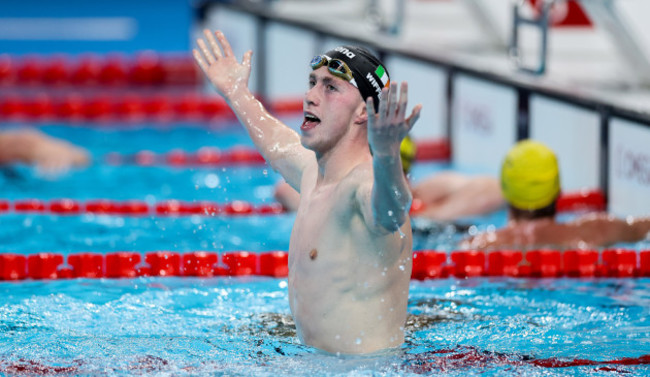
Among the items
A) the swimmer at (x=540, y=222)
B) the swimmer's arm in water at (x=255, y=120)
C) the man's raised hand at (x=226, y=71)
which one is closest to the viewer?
the swimmer's arm in water at (x=255, y=120)

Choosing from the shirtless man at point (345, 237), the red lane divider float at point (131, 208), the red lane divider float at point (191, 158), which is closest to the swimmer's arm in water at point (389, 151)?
the shirtless man at point (345, 237)

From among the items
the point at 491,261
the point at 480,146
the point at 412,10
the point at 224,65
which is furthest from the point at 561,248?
the point at 412,10

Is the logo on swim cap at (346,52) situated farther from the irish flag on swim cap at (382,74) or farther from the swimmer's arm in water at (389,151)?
the swimmer's arm in water at (389,151)

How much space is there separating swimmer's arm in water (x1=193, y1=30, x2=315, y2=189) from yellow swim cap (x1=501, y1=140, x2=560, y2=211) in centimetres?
151

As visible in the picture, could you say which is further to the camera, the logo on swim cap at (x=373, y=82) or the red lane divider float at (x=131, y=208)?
the red lane divider float at (x=131, y=208)

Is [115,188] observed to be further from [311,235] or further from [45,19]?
[45,19]

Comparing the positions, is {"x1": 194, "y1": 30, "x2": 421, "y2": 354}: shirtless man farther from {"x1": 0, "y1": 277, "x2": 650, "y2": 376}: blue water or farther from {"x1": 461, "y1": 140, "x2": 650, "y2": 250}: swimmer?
{"x1": 461, "y1": 140, "x2": 650, "y2": 250}: swimmer

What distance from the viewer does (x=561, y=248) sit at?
4516 millimetres

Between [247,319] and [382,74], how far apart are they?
3.69ft

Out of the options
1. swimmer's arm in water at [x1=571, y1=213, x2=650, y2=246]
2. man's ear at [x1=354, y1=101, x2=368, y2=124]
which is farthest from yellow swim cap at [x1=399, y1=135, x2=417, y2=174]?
man's ear at [x1=354, y1=101, x2=368, y2=124]

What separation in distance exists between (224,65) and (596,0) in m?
3.17

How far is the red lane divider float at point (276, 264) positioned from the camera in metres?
4.26

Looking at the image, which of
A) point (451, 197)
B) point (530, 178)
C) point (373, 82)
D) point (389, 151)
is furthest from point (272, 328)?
point (451, 197)

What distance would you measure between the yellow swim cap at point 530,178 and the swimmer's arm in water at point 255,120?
1.51m
